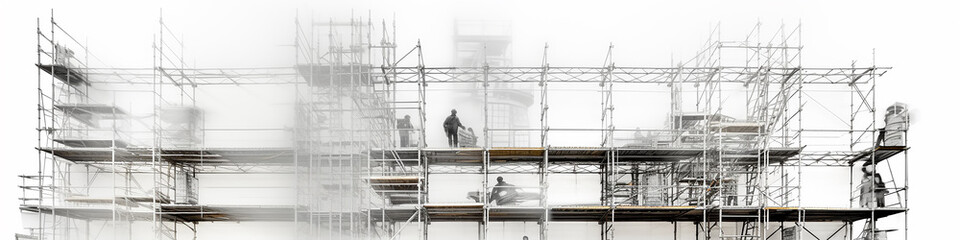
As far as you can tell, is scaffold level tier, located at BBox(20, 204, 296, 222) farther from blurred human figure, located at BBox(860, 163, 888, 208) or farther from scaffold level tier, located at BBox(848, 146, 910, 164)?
scaffold level tier, located at BBox(848, 146, 910, 164)

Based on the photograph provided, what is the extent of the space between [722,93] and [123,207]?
45.7 feet

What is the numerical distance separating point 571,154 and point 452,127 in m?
2.76

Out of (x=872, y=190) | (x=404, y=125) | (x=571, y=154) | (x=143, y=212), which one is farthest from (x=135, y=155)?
(x=872, y=190)

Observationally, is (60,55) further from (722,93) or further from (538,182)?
(722,93)

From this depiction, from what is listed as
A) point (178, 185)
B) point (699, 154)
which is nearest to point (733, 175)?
point (699, 154)

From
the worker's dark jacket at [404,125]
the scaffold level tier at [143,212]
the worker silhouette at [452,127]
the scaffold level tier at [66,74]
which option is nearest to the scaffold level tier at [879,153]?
the worker silhouette at [452,127]

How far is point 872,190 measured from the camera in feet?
60.4

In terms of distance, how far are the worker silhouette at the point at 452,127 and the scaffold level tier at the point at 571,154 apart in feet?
0.87

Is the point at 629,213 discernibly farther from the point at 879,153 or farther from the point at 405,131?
the point at 879,153

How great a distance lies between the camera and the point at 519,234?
20109mm

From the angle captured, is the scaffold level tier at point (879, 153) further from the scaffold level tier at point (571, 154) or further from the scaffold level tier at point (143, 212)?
the scaffold level tier at point (143, 212)

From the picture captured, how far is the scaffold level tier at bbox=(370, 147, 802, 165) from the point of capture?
59.2 feet

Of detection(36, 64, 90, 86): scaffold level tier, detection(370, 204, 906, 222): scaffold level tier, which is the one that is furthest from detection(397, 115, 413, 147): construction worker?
detection(36, 64, 90, 86): scaffold level tier

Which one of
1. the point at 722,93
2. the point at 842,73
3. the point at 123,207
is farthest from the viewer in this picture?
the point at 722,93
